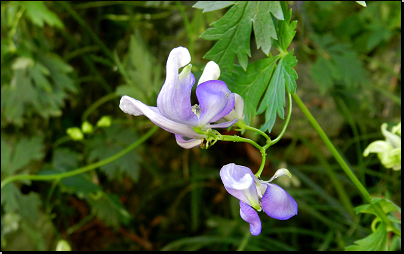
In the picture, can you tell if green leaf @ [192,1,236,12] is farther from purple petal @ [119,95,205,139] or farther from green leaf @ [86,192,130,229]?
green leaf @ [86,192,130,229]

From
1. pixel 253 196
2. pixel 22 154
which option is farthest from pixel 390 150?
pixel 22 154

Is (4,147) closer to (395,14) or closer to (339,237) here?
(339,237)

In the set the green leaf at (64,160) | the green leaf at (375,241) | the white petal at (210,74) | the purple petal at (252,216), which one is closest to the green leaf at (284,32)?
the white petal at (210,74)

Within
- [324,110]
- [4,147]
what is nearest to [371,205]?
[324,110]

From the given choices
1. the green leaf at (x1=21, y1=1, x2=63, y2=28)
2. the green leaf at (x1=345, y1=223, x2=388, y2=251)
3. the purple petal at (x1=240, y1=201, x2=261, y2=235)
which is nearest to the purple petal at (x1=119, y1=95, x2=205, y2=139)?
the purple petal at (x1=240, y1=201, x2=261, y2=235)

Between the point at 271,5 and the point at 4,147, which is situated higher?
the point at 271,5

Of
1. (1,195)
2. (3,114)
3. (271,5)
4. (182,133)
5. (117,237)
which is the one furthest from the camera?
(117,237)

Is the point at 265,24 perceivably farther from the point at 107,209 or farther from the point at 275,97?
the point at 107,209
